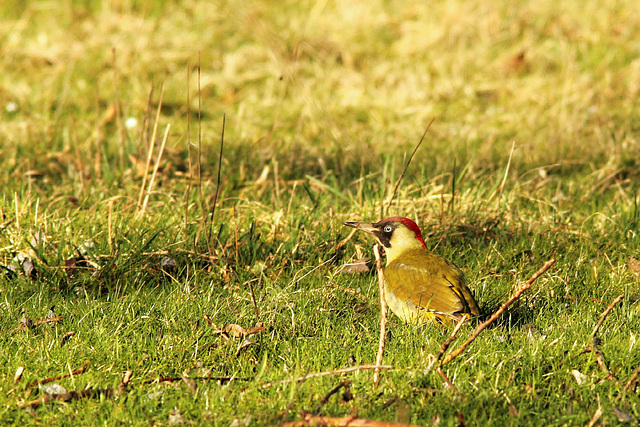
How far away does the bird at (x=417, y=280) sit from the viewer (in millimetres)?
4078

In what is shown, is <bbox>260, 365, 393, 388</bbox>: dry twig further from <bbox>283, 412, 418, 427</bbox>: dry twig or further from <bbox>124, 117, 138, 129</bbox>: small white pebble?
<bbox>124, 117, 138, 129</bbox>: small white pebble

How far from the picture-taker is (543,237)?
5.21 meters

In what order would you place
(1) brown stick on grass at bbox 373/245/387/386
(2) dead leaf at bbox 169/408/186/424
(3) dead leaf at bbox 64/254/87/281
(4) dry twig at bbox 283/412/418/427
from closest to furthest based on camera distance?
(4) dry twig at bbox 283/412/418/427
(1) brown stick on grass at bbox 373/245/387/386
(2) dead leaf at bbox 169/408/186/424
(3) dead leaf at bbox 64/254/87/281

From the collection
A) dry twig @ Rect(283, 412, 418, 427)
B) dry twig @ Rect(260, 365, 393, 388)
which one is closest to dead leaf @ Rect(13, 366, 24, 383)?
dry twig @ Rect(260, 365, 393, 388)

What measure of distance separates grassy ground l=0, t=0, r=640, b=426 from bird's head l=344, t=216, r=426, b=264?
0.30 m

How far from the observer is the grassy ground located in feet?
11.4

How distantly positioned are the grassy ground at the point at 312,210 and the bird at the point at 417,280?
0.43 ft

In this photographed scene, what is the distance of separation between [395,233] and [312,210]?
0.77 m

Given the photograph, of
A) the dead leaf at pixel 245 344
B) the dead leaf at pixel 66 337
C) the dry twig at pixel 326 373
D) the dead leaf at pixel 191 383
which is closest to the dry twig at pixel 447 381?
the dry twig at pixel 326 373

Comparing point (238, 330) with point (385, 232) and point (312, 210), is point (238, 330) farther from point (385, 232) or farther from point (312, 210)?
point (312, 210)

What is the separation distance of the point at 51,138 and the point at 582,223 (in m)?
4.69

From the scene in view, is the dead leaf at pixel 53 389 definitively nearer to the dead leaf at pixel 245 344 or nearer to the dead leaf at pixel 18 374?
the dead leaf at pixel 18 374

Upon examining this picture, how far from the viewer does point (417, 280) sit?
4.31 meters

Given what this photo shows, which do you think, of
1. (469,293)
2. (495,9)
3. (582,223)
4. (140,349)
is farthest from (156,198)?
(495,9)
